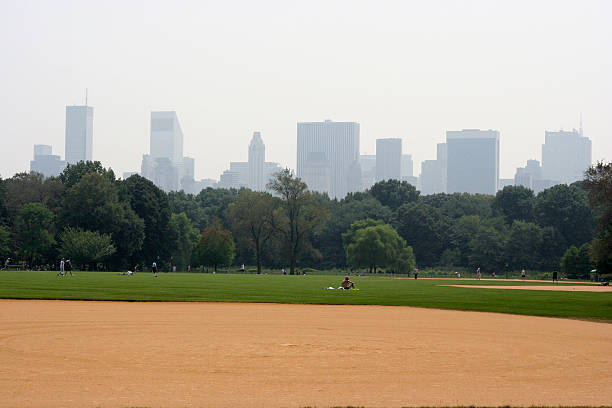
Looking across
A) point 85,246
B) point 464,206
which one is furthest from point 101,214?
point 464,206

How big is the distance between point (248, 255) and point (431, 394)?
5612 inches

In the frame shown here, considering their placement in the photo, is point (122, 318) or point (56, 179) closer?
point (122, 318)

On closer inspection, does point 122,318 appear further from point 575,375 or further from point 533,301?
point 533,301

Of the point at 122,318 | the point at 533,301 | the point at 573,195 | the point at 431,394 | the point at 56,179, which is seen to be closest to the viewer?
the point at 431,394

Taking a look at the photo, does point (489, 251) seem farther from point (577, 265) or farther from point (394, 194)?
point (394, 194)

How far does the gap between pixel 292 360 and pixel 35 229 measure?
9795 centimetres

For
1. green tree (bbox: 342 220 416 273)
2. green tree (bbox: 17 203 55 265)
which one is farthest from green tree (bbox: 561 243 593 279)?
green tree (bbox: 17 203 55 265)

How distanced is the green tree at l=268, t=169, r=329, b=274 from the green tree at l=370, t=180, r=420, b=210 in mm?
52152

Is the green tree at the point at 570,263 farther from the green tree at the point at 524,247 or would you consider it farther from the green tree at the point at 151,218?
the green tree at the point at 151,218

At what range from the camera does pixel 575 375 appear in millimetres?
14906

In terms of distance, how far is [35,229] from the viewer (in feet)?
346

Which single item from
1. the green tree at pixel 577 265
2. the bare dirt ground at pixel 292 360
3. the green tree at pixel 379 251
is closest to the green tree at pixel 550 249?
the green tree at pixel 379 251

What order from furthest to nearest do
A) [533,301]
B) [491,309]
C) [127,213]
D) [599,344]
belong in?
[127,213], [533,301], [491,309], [599,344]

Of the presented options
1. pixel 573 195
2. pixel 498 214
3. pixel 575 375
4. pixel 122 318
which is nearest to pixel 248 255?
pixel 498 214
